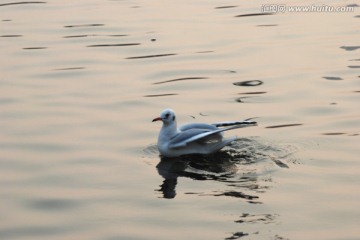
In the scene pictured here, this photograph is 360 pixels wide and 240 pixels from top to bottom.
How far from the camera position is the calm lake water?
9727 millimetres

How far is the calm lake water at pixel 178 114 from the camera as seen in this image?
9727 millimetres

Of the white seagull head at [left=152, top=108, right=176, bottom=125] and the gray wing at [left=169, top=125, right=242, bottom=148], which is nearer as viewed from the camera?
the gray wing at [left=169, top=125, right=242, bottom=148]

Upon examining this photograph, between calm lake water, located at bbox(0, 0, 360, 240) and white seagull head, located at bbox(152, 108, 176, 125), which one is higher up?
white seagull head, located at bbox(152, 108, 176, 125)

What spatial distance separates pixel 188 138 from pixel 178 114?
1.51m

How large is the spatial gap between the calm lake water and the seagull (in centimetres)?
13

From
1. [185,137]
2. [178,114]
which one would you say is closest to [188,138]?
[185,137]

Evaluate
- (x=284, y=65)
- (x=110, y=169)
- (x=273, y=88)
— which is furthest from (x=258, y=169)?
(x=284, y=65)

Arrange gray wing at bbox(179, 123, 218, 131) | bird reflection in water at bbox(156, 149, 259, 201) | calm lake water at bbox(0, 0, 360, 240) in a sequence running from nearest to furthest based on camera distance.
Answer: calm lake water at bbox(0, 0, 360, 240), bird reflection in water at bbox(156, 149, 259, 201), gray wing at bbox(179, 123, 218, 131)

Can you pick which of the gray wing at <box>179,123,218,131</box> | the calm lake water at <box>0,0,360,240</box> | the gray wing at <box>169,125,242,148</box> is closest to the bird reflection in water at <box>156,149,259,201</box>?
the calm lake water at <box>0,0,360,240</box>

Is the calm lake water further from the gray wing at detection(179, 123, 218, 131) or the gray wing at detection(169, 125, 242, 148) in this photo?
the gray wing at detection(179, 123, 218, 131)

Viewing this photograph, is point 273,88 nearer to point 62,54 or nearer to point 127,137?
point 127,137

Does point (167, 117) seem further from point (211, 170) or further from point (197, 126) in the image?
point (211, 170)

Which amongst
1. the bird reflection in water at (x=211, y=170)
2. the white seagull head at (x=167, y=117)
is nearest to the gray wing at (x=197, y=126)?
the white seagull head at (x=167, y=117)

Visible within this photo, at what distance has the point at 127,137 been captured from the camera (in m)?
12.2
